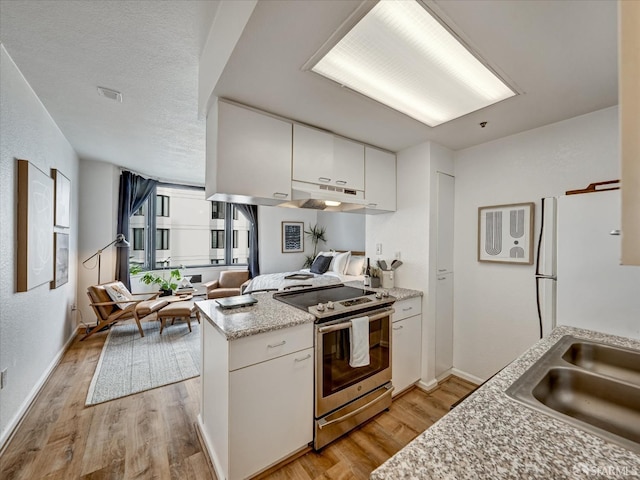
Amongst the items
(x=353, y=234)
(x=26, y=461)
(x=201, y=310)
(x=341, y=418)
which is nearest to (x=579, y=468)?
(x=341, y=418)

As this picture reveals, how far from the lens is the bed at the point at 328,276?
4281mm

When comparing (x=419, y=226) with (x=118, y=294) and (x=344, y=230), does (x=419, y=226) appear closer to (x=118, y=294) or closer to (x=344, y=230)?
(x=344, y=230)

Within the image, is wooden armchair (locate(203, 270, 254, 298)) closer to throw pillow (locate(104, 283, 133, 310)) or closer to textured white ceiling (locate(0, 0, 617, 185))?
throw pillow (locate(104, 283, 133, 310))

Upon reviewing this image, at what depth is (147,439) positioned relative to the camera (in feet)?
6.18

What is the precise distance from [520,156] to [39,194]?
435 cm

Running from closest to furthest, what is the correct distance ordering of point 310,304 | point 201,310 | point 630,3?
point 630,3
point 201,310
point 310,304

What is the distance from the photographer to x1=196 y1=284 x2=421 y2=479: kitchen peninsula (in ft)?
4.74

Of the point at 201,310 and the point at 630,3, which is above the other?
the point at 630,3

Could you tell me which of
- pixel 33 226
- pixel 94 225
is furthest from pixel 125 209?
pixel 33 226

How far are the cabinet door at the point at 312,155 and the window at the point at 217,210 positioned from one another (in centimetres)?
448

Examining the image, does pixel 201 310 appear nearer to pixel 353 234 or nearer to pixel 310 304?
pixel 310 304

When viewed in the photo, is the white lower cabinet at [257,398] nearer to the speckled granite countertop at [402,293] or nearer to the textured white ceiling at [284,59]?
the speckled granite countertop at [402,293]

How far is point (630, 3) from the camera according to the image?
1.74ft

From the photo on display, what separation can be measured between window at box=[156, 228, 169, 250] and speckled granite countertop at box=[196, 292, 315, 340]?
14.0 ft
